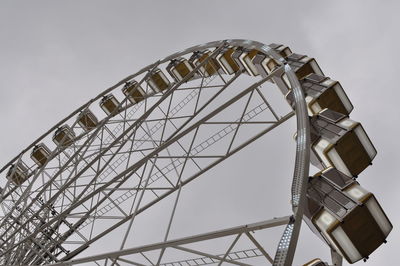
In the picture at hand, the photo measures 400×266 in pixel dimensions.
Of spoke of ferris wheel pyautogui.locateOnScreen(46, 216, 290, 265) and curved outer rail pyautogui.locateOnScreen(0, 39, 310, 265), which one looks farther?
spoke of ferris wheel pyautogui.locateOnScreen(46, 216, 290, 265)

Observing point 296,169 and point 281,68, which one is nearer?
point 296,169

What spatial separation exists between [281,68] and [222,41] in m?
4.13

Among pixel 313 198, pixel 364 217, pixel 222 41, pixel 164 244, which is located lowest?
pixel 364 217

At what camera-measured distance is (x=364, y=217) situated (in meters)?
6.20

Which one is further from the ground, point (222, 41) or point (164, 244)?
point (222, 41)

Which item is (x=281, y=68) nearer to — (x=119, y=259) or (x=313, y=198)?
(x=313, y=198)

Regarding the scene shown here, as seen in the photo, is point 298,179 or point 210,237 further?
point 210,237

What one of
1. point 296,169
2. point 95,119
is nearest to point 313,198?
point 296,169

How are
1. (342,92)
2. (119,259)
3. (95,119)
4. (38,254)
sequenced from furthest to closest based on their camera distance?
1. (95,119)
2. (38,254)
3. (342,92)
4. (119,259)

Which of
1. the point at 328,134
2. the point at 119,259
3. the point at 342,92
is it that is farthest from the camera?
the point at 342,92

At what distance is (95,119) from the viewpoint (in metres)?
21.6

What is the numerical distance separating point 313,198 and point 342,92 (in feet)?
12.6

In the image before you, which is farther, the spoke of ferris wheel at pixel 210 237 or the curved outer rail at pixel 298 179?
the spoke of ferris wheel at pixel 210 237

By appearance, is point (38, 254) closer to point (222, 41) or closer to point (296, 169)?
point (222, 41)
